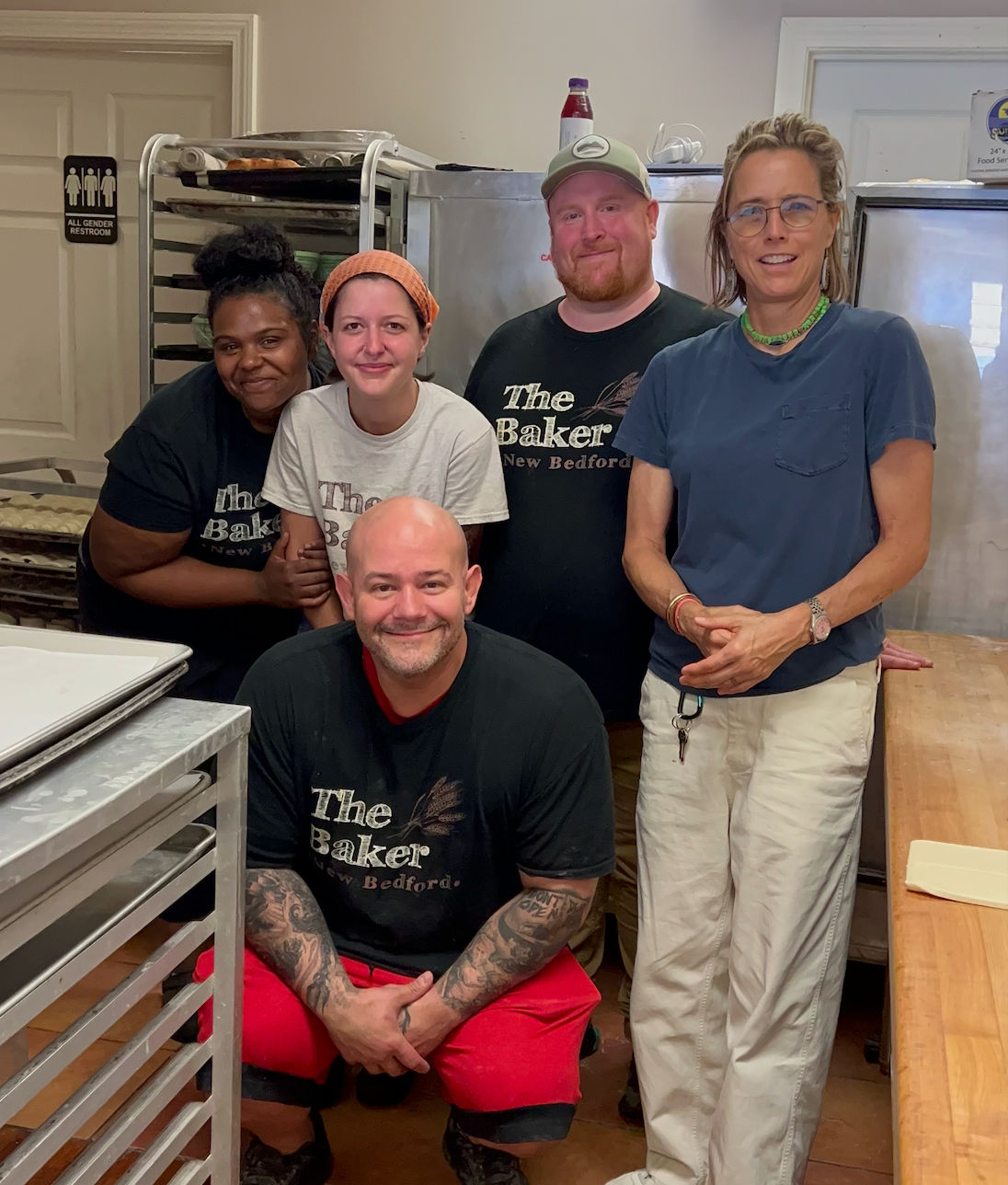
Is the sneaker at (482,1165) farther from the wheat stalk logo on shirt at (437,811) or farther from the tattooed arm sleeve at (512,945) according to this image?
the wheat stalk logo on shirt at (437,811)

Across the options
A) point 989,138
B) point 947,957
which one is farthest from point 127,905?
point 989,138

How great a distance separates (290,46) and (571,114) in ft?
3.61

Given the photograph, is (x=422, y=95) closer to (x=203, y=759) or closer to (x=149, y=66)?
(x=149, y=66)

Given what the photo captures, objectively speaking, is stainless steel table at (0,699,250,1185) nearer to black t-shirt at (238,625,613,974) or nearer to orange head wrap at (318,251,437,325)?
black t-shirt at (238,625,613,974)

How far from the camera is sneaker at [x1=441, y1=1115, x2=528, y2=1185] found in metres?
1.72

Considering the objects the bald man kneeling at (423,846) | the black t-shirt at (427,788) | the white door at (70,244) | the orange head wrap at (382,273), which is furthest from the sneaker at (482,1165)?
the white door at (70,244)

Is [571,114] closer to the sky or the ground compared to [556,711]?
closer to the sky

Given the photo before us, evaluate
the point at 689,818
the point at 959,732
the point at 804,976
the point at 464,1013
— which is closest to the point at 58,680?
the point at 464,1013

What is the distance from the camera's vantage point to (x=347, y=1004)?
5.27 feet

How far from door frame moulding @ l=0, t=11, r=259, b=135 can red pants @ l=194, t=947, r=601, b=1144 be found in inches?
109

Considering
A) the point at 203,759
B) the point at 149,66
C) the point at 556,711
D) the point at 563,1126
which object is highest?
the point at 149,66

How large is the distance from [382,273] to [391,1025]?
111cm

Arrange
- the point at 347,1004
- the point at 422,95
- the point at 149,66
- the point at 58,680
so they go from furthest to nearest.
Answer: the point at 149,66 < the point at 422,95 < the point at 347,1004 < the point at 58,680

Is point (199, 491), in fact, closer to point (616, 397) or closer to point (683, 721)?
point (616, 397)
